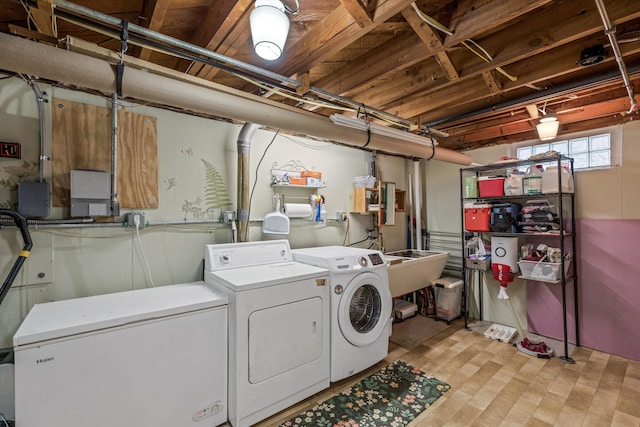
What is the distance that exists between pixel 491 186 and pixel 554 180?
1.87ft

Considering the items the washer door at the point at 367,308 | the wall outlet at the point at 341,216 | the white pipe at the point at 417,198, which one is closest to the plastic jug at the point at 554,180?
the white pipe at the point at 417,198

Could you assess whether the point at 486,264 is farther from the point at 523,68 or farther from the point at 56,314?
the point at 56,314

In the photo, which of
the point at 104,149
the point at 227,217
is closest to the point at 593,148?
the point at 227,217

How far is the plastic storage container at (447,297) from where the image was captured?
147 inches

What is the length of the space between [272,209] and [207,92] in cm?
139

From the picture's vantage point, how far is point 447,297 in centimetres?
374

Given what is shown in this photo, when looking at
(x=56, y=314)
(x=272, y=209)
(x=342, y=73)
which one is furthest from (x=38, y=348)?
(x=342, y=73)

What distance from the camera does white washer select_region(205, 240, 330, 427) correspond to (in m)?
1.88

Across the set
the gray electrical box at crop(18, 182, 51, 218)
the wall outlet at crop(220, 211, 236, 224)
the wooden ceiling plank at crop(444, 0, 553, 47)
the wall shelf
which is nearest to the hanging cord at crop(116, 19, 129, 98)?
the gray electrical box at crop(18, 182, 51, 218)

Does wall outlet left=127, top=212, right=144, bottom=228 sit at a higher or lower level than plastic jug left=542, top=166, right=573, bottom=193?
lower

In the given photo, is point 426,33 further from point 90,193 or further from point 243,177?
point 90,193

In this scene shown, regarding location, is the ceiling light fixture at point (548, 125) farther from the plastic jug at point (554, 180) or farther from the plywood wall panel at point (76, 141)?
the plywood wall panel at point (76, 141)

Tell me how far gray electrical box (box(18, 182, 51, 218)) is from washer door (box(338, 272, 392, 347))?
2151 millimetres

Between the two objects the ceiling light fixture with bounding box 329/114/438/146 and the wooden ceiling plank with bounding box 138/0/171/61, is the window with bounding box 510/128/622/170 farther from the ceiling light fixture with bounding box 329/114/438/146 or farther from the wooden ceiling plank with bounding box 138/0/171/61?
the wooden ceiling plank with bounding box 138/0/171/61
